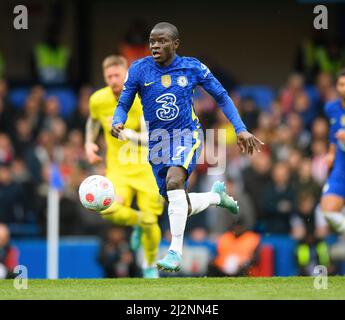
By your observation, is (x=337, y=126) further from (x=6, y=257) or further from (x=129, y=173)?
(x=6, y=257)

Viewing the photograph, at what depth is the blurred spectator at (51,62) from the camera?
20.3 metres

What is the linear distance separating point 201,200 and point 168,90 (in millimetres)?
1162

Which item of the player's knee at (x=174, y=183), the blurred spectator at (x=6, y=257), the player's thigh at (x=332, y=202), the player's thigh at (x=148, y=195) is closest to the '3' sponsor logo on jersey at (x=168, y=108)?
the player's knee at (x=174, y=183)

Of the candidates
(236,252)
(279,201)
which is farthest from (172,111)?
(279,201)

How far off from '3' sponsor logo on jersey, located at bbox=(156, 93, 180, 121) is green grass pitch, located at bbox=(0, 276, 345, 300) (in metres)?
1.57

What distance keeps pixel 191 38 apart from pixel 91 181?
1133cm

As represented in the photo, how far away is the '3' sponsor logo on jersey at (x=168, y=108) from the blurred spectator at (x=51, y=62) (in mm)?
9492

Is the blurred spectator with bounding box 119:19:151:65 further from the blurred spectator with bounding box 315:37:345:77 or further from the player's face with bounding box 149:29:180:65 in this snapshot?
the player's face with bounding box 149:29:180:65

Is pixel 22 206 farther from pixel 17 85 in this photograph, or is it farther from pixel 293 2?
pixel 293 2

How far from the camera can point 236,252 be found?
15812 mm

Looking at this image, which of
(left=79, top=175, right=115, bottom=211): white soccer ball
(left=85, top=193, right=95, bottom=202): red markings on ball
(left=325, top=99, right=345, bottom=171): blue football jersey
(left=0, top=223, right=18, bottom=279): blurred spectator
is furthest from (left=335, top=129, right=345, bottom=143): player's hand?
(left=0, top=223, right=18, bottom=279): blurred spectator

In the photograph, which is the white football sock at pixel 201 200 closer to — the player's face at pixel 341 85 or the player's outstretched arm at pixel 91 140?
the player's outstretched arm at pixel 91 140

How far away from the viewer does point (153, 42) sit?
10844 mm
